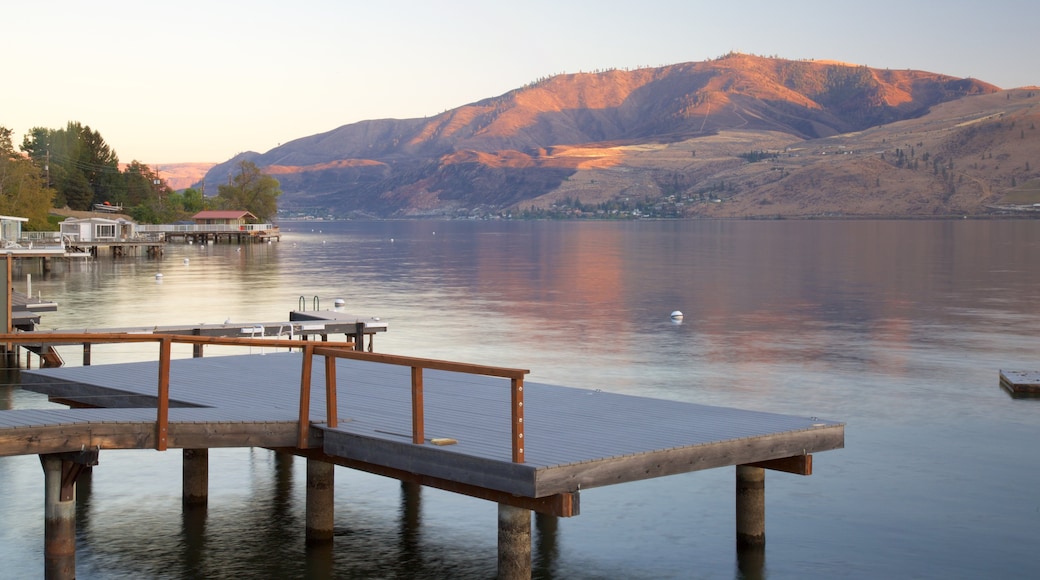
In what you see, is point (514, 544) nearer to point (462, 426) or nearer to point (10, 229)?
point (462, 426)

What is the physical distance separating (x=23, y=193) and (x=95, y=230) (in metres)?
7.60

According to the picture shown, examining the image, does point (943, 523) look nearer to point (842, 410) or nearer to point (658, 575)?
point (658, 575)

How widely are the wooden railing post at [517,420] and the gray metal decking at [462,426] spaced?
137 mm

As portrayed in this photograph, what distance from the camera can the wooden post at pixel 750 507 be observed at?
15.6 metres

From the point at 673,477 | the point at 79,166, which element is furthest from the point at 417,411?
the point at 79,166

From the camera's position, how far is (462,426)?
14727 millimetres

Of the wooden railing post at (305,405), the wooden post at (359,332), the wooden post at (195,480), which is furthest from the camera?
the wooden post at (359,332)

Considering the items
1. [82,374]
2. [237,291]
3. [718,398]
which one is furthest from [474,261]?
[82,374]

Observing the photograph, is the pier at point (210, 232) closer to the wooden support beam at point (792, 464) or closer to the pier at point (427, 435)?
the pier at point (427, 435)

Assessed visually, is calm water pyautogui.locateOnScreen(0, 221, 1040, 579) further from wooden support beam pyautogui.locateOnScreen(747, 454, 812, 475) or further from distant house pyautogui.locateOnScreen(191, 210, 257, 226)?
distant house pyautogui.locateOnScreen(191, 210, 257, 226)

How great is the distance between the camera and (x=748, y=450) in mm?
14289

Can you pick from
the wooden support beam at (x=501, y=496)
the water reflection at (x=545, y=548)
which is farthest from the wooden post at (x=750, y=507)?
the wooden support beam at (x=501, y=496)

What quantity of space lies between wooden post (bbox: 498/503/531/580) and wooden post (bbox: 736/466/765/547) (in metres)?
3.99

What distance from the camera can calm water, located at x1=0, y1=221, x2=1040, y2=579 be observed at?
53.0 feet
